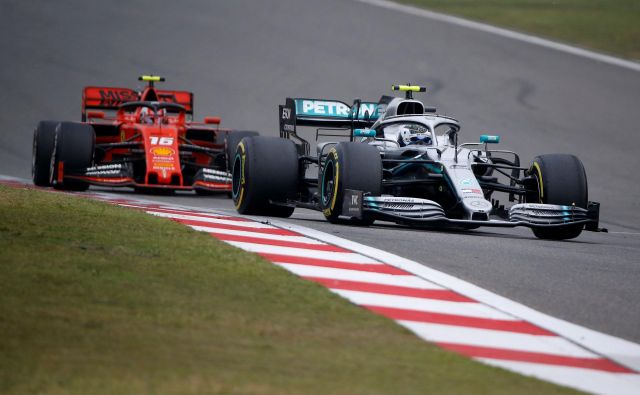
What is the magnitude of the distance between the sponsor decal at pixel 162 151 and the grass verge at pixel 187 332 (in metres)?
8.69

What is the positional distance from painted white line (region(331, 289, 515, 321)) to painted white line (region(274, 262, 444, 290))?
53 centimetres

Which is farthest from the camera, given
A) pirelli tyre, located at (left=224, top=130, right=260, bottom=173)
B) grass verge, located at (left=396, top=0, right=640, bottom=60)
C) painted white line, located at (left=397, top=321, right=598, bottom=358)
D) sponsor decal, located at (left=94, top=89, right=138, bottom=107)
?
grass verge, located at (left=396, top=0, right=640, bottom=60)

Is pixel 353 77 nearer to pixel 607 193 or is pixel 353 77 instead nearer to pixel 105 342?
pixel 607 193

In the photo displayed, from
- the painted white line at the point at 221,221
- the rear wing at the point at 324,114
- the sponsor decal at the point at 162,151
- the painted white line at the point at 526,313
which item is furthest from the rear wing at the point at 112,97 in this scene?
the painted white line at the point at 526,313

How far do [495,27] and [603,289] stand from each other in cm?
3016

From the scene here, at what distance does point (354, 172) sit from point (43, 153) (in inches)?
283

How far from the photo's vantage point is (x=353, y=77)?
32125 mm

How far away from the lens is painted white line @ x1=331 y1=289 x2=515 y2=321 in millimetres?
8289

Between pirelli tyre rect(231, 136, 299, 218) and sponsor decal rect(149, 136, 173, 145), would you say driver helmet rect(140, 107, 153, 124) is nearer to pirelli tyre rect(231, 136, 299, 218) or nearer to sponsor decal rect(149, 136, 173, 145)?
sponsor decal rect(149, 136, 173, 145)

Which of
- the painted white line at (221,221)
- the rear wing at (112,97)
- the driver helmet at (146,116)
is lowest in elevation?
the painted white line at (221,221)

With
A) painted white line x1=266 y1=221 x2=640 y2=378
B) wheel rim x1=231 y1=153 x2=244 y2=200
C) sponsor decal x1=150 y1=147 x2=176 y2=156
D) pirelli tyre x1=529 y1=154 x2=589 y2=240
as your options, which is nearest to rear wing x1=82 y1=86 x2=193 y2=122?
sponsor decal x1=150 y1=147 x2=176 y2=156

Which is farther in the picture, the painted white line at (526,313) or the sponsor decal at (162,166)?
the sponsor decal at (162,166)

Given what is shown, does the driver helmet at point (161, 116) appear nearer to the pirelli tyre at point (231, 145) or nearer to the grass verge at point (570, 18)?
the pirelli tyre at point (231, 145)

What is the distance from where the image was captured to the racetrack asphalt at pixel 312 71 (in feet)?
84.6
